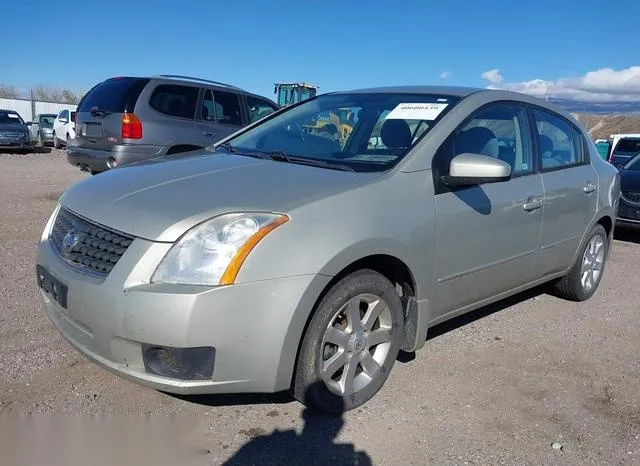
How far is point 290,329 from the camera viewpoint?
8.17 feet

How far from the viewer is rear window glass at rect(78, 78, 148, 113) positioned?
7535mm

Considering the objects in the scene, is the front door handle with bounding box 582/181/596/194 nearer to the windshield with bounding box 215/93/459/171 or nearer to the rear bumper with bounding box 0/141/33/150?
the windshield with bounding box 215/93/459/171

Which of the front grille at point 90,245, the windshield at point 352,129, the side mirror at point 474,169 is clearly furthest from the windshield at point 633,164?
the front grille at point 90,245

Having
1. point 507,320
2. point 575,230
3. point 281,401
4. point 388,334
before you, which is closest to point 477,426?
point 388,334

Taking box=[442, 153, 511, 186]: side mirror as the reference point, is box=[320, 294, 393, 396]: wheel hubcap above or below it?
below

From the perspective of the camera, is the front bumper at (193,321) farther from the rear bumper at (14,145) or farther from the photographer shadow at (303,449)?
the rear bumper at (14,145)

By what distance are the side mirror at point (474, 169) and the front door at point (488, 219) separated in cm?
8

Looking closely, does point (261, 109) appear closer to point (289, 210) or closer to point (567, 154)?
point (567, 154)

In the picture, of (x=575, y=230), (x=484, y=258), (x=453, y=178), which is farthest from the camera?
(x=575, y=230)

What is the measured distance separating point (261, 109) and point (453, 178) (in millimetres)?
6461

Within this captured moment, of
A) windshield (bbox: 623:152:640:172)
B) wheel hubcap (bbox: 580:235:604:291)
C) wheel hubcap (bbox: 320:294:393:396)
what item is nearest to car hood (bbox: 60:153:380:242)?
wheel hubcap (bbox: 320:294:393:396)

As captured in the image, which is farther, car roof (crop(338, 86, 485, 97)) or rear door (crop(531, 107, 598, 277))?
rear door (crop(531, 107, 598, 277))

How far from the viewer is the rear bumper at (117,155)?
7.34 m

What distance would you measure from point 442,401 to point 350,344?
0.68 metres
